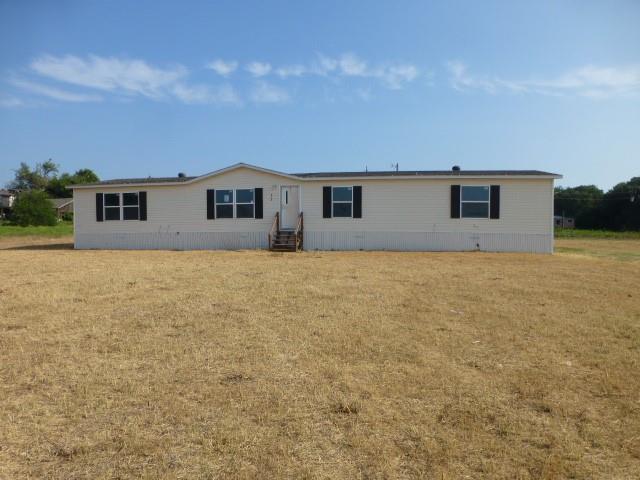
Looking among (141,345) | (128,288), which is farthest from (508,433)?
(128,288)

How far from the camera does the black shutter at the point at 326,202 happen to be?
18641mm

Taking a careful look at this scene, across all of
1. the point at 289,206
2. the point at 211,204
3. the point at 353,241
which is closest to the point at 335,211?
the point at 353,241

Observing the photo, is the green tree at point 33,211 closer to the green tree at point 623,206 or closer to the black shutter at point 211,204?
the black shutter at point 211,204

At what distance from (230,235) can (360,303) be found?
1247cm

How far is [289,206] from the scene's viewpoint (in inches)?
748

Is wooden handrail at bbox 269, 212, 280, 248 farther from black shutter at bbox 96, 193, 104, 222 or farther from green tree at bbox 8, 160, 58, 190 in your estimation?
green tree at bbox 8, 160, 58, 190

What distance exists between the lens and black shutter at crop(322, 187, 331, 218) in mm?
18641

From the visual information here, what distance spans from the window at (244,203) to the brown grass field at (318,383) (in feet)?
34.1

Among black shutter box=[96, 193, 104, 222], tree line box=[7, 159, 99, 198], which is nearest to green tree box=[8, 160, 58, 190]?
tree line box=[7, 159, 99, 198]

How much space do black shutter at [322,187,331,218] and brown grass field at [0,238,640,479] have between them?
9871mm

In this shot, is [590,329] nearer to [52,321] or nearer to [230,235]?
[52,321]

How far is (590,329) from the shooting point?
6285 mm

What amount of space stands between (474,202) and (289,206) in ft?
24.0

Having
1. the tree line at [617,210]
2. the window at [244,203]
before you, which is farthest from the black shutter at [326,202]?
the tree line at [617,210]
